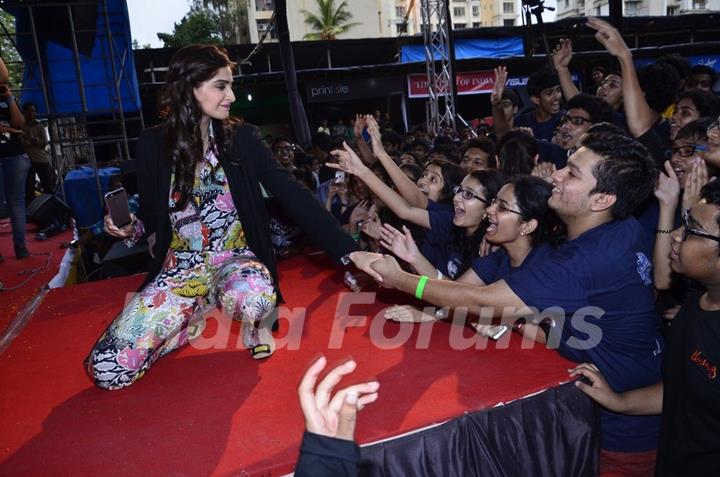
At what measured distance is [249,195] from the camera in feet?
8.29

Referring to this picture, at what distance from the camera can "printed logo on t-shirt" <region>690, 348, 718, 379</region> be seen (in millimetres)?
1688

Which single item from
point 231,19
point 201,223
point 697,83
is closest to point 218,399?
point 201,223

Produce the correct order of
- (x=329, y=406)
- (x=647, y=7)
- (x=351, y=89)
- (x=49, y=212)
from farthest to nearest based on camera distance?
(x=647, y=7), (x=351, y=89), (x=49, y=212), (x=329, y=406)

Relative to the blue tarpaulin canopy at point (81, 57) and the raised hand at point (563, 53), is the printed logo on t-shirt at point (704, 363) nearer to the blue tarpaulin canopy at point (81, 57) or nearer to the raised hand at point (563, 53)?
the raised hand at point (563, 53)

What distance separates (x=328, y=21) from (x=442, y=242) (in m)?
31.8

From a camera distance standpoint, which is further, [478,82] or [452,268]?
[478,82]

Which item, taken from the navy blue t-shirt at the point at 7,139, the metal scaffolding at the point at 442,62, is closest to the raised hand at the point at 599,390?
the navy blue t-shirt at the point at 7,139

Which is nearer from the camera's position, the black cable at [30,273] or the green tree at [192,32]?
the black cable at [30,273]

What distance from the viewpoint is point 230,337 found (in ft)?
9.58

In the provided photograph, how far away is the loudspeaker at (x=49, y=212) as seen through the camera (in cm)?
712

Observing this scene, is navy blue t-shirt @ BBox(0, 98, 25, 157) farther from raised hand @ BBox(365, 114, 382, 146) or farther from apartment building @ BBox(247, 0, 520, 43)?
apartment building @ BBox(247, 0, 520, 43)

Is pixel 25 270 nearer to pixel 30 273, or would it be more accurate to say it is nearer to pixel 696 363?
pixel 30 273

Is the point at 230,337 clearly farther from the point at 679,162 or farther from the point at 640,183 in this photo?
the point at 679,162

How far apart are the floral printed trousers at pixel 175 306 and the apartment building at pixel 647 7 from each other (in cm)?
4398
